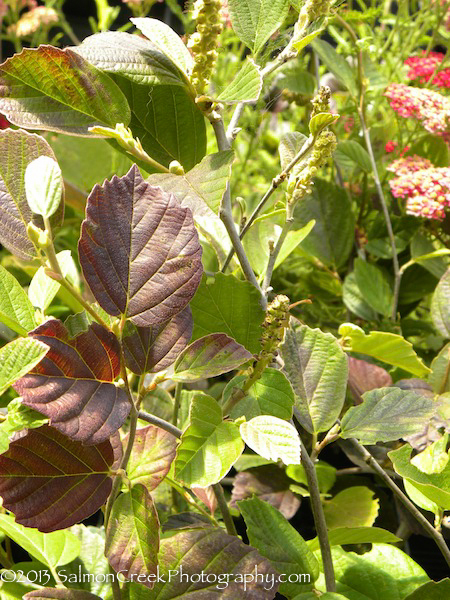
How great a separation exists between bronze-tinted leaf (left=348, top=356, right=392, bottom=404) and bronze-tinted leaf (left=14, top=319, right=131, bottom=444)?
0.26 metres

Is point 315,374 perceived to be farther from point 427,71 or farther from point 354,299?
point 427,71

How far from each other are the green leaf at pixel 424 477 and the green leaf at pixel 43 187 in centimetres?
19

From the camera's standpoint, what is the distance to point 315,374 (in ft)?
1.32

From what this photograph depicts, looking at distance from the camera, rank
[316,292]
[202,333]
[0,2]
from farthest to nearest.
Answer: [0,2] → [316,292] → [202,333]

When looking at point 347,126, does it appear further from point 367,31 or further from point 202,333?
point 202,333

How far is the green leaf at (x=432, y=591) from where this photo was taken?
38 centimetres

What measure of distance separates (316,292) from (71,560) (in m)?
0.45

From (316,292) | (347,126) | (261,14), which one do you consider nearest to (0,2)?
(347,126)

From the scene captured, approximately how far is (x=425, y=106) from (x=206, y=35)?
0.42 meters

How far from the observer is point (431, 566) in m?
0.60

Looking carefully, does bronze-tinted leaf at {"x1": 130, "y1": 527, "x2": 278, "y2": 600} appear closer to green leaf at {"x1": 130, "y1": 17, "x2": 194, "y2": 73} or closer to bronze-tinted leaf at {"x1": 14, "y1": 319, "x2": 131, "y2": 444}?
bronze-tinted leaf at {"x1": 14, "y1": 319, "x2": 131, "y2": 444}

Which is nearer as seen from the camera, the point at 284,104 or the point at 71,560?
the point at 71,560

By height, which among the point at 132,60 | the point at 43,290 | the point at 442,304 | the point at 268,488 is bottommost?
the point at 268,488

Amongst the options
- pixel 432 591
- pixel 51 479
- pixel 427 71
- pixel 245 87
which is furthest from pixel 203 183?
pixel 427 71
